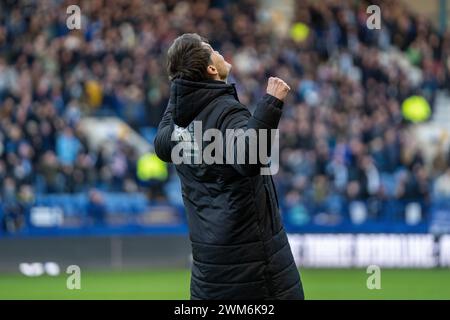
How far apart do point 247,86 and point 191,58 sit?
1529cm

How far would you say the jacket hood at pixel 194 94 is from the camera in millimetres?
5383

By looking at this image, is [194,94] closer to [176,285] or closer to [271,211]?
[271,211]

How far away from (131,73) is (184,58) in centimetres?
1544

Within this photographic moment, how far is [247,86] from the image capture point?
20688mm

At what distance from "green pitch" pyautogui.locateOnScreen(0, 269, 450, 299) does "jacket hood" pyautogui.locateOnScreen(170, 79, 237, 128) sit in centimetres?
855

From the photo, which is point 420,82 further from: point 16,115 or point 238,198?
point 238,198

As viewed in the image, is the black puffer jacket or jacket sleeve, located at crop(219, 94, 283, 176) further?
the black puffer jacket

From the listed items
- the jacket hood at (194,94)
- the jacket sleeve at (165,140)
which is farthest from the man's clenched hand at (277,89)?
the jacket sleeve at (165,140)

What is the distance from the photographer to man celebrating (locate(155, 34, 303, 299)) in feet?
17.3

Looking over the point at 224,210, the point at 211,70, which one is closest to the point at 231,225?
the point at 224,210

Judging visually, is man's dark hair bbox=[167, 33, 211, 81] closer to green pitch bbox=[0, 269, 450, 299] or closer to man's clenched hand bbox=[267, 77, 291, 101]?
man's clenched hand bbox=[267, 77, 291, 101]

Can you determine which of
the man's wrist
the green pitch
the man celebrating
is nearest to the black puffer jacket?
the man celebrating

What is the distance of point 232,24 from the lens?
22422 millimetres

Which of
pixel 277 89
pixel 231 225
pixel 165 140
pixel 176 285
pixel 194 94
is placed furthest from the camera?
pixel 176 285
